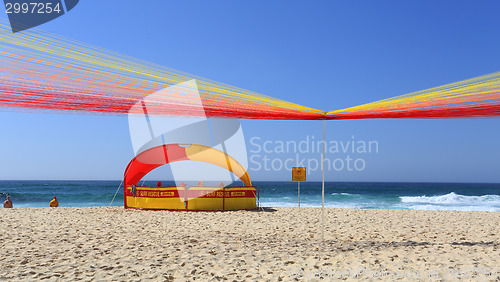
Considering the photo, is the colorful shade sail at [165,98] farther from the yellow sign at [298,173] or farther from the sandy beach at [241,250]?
the yellow sign at [298,173]

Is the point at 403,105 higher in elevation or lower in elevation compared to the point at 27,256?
higher

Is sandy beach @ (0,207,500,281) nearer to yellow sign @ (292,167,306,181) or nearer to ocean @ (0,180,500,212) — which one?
yellow sign @ (292,167,306,181)

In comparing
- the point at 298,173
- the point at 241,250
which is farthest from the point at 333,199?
the point at 241,250

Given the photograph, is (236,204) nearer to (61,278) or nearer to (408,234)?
(408,234)

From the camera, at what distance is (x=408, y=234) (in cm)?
829

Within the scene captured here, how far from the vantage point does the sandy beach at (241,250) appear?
16.0 ft

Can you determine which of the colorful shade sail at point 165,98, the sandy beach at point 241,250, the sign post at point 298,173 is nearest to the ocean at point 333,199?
the sign post at point 298,173

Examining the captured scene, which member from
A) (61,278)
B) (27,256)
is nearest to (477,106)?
(61,278)

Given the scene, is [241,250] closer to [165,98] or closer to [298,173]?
[165,98]

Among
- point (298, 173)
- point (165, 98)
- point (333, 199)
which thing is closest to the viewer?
point (165, 98)

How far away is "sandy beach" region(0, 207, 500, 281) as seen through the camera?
4.87 m

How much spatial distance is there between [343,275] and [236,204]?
30.3 ft

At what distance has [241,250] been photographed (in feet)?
20.8

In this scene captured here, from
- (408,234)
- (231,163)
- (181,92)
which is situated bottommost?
(408,234)
